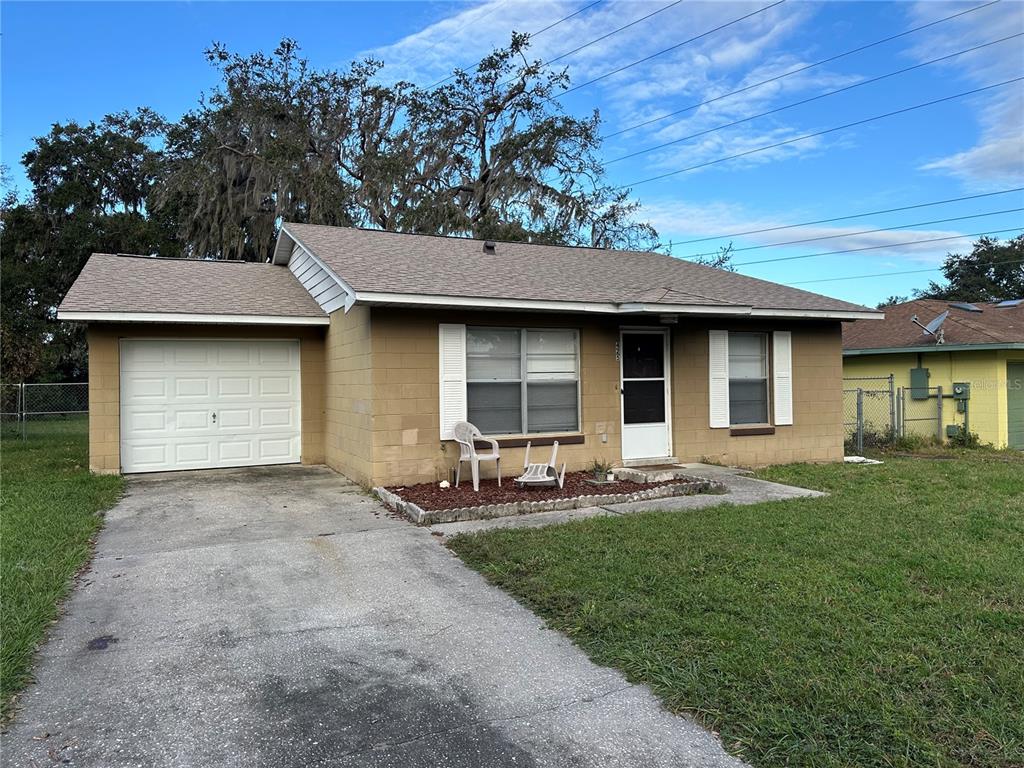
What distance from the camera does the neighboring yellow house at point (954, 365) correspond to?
49.0ft

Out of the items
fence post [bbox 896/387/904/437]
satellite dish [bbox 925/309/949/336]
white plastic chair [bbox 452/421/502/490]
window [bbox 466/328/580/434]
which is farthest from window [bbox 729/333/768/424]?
satellite dish [bbox 925/309/949/336]

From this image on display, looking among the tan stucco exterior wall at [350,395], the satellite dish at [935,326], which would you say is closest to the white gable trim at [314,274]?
the tan stucco exterior wall at [350,395]

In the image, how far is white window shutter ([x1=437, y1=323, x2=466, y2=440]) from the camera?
884 centimetres

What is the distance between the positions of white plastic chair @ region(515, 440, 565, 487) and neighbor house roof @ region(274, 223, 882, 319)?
2.05m

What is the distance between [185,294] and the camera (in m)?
10.6

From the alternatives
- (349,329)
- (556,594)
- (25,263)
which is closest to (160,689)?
(556,594)

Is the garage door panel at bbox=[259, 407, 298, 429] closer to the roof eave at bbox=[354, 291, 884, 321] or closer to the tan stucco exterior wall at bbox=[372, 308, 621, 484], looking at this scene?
the tan stucco exterior wall at bbox=[372, 308, 621, 484]

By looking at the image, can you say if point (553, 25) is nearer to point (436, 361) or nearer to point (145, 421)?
point (436, 361)

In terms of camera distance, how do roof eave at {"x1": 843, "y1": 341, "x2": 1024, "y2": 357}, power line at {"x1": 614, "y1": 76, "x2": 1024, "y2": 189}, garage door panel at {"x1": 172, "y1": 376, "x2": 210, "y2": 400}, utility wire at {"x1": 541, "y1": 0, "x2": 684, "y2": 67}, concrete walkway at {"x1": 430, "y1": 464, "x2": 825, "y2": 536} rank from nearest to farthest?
concrete walkway at {"x1": 430, "y1": 464, "x2": 825, "y2": 536}
garage door panel at {"x1": 172, "y1": 376, "x2": 210, "y2": 400}
utility wire at {"x1": 541, "y1": 0, "x2": 684, "y2": 67}
roof eave at {"x1": 843, "y1": 341, "x2": 1024, "y2": 357}
power line at {"x1": 614, "y1": 76, "x2": 1024, "y2": 189}

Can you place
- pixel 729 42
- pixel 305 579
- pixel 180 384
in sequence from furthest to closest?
pixel 729 42, pixel 180 384, pixel 305 579

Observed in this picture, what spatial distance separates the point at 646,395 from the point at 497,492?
10.7 ft

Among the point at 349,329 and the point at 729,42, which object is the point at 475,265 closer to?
the point at 349,329

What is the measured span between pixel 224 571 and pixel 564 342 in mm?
5660

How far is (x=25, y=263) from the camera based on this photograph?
84.3 ft
